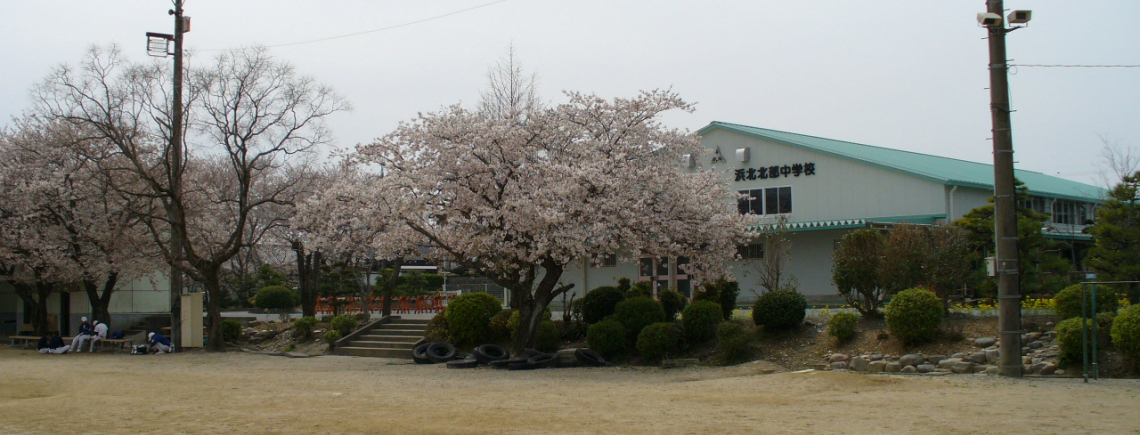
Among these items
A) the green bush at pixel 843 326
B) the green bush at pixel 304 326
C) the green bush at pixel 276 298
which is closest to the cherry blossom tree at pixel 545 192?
the green bush at pixel 843 326

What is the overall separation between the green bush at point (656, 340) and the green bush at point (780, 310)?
170 centimetres

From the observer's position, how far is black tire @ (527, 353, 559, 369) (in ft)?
50.4

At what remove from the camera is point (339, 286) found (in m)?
26.6

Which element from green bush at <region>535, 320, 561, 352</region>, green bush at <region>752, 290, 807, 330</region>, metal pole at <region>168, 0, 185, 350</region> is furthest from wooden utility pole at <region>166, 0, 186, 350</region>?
green bush at <region>752, 290, 807, 330</region>

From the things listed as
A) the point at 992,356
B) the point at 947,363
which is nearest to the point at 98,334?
the point at 947,363

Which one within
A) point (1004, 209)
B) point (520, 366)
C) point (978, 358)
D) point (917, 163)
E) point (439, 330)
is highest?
point (917, 163)

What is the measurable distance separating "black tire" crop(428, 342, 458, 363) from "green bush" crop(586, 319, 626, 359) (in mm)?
3032

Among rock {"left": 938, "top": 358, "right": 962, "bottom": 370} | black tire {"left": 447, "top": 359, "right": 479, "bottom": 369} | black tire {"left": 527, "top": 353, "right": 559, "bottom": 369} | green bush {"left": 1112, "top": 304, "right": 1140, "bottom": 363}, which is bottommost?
black tire {"left": 447, "top": 359, "right": 479, "bottom": 369}

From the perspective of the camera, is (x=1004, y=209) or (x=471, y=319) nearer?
(x=1004, y=209)

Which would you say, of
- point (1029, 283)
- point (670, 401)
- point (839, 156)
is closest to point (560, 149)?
point (670, 401)

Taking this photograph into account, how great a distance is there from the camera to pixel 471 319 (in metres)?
18.8

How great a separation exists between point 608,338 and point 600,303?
1.98 meters

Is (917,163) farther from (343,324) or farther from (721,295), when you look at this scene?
(343,324)

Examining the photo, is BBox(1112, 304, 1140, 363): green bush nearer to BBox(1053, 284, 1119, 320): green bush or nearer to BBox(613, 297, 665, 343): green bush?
BBox(1053, 284, 1119, 320): green bush
